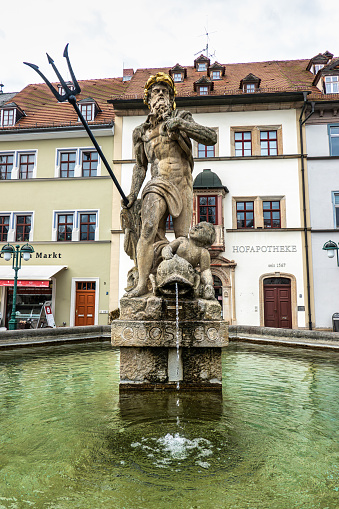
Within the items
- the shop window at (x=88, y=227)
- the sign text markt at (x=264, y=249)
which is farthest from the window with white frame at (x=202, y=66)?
the sign text markt at (x=264, y=249)

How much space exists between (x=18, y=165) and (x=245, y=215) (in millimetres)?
12734

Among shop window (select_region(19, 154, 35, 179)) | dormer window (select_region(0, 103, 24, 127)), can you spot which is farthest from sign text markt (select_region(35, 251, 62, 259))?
dormer window (select_region(0, 103, 24, 127))

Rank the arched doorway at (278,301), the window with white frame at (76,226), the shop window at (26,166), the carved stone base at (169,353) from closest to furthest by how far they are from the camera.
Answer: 1. the carved stone base at (169,353)
2. the arched doorway at (278,301)
3. the window with white frame at (76,226)
4. the shop window at (26,166)

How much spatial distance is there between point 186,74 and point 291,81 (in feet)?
21.1

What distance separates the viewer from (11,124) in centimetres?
2150

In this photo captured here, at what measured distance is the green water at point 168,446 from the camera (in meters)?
1.50

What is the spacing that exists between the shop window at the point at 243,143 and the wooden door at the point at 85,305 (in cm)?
1027

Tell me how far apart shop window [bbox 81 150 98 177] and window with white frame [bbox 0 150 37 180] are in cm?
276

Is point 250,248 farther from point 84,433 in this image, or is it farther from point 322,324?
point 84,433

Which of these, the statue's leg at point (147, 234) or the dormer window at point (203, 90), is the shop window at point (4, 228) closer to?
the dormer window at point (203, 90)

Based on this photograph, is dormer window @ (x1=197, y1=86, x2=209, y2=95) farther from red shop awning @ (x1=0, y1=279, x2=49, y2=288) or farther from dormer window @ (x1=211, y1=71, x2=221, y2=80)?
red shop awning @ (x1=0, y1=279, x2=49, y2=288)

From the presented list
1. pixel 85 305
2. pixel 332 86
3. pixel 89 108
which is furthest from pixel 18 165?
pixel 332 86

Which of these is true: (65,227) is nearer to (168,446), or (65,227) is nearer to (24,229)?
(24,229)

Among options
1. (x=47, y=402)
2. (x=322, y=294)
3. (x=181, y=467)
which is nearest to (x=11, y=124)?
(x=322, y=294)
